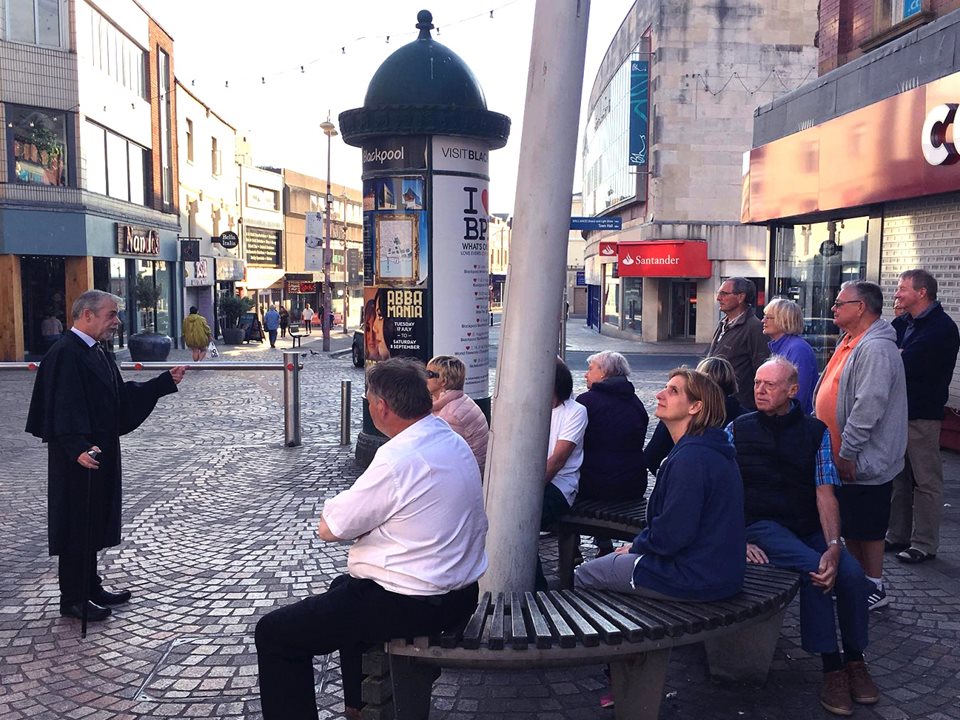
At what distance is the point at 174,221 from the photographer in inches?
1310

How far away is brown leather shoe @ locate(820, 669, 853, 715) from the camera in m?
3.89

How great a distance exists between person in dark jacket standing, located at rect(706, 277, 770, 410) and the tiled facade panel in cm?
429

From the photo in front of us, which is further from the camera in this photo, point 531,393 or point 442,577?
point 531,393

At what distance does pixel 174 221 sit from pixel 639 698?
32750 mm

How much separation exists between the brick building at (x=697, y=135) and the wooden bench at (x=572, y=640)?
1136 inches

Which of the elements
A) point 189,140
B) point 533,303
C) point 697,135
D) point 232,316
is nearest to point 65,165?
point 232,316

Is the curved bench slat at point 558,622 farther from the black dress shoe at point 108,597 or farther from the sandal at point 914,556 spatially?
the sandal at point 914,556

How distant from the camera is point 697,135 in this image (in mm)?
31562

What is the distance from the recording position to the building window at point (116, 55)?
2531cm

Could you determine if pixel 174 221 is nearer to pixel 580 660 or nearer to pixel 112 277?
pixel 112 277

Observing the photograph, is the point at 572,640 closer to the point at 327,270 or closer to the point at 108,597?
the point at 108,597

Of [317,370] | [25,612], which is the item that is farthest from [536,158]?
[317,370]

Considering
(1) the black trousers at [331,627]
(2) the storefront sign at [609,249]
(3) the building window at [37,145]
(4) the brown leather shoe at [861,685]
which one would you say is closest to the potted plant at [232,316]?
(3) the building window at [37,145]

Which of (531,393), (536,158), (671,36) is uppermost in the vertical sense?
(671,36)
